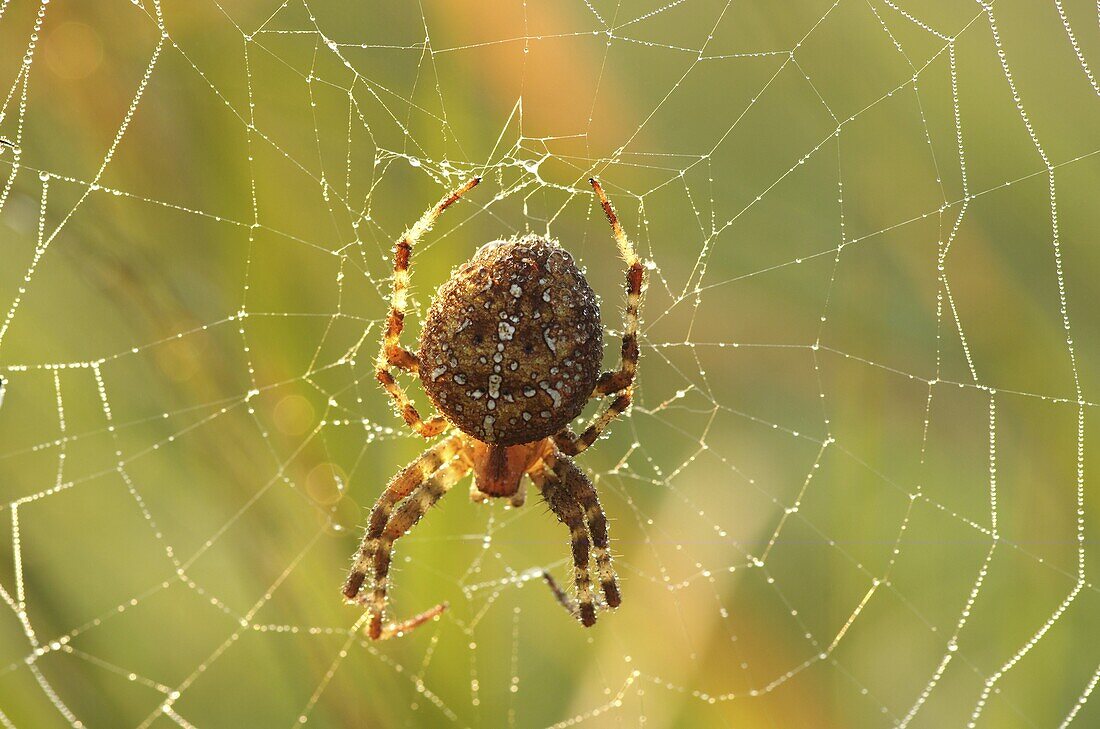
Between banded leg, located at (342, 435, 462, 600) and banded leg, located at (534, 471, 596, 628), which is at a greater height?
banded leg, located at (342, 435, 462, 600)

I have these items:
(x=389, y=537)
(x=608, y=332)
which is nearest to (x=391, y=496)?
(x=389, y=537)

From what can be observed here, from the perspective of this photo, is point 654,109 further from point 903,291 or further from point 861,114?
point 903,291

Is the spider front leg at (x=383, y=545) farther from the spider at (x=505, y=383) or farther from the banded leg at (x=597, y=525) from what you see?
the banded leg at (x=597, y=525)

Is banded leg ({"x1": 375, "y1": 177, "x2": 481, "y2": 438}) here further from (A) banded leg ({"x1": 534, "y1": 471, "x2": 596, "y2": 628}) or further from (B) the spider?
(A) banded leg ({"x1": 534, "y1": 471, "x2": 596, "y2": 628})

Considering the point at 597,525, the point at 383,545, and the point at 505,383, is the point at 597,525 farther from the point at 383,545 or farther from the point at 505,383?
the point at 505,383

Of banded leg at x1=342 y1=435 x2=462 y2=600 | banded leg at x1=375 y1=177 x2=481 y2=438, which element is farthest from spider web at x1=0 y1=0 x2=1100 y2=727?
banded leg at x1=375 y1=177 x2=481 y2=438

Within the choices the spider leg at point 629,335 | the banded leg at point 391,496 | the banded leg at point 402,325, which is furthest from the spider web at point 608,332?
the spider leg at point 629,335

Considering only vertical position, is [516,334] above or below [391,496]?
above
